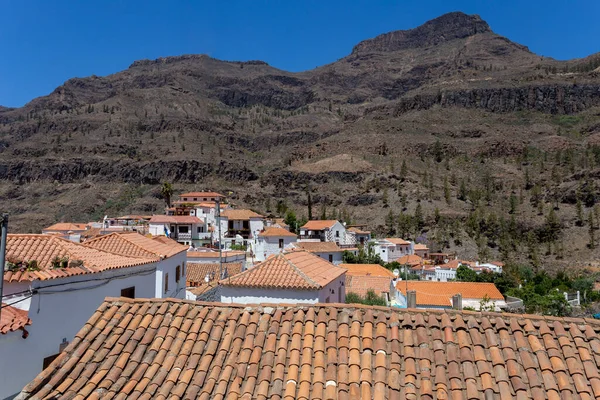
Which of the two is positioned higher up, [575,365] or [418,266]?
[575,365]

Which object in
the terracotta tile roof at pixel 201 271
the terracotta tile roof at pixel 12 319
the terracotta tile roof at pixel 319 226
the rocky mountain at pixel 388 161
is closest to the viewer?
the terracotta tile roof at pixel 12 319

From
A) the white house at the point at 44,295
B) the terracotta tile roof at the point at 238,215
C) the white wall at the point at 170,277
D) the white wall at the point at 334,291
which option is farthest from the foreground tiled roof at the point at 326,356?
the terracotta tile roof at the point at 238,215

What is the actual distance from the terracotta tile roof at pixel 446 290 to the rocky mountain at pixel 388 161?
34.7 metres

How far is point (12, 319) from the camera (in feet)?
25.4

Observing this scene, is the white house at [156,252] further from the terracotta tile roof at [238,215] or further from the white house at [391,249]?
the white house at [391,249]

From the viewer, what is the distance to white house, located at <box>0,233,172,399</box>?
783 centimetres

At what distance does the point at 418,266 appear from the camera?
59.0 metres

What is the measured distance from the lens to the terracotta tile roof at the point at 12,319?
7.44 m

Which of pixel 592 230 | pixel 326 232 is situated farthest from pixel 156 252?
pixel 592 230

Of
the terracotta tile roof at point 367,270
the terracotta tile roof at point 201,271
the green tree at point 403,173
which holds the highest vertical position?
the green tree at point 403,173

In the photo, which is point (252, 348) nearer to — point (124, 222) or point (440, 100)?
point (124, 222)

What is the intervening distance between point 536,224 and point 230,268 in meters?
70.9

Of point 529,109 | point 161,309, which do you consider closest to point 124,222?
point 161,309

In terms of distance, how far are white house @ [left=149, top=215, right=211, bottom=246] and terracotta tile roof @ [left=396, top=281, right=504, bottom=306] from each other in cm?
2789
